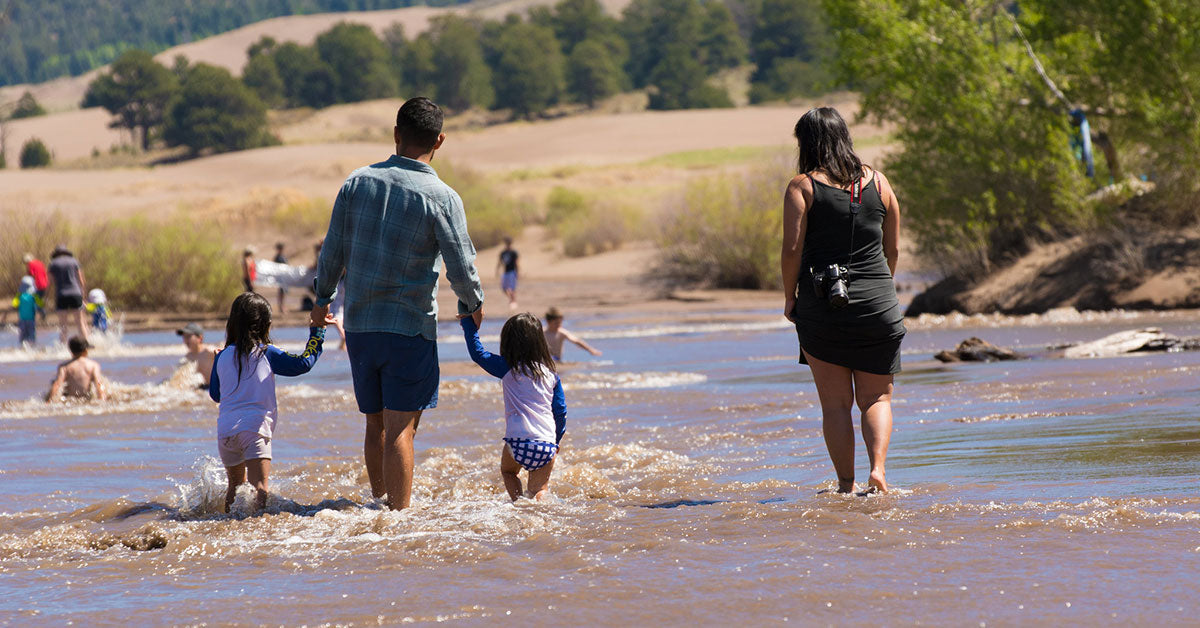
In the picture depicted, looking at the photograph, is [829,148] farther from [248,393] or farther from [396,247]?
[248,393]

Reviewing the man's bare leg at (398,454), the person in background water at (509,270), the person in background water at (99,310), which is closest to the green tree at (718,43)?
the person in background water at (509,270)

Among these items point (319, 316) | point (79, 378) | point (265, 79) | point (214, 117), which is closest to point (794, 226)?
point (319, 316)

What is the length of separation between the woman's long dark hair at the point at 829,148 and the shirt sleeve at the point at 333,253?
2.01 m

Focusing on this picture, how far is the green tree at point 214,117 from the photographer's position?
107 meters

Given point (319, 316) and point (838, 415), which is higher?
point (319, 316)

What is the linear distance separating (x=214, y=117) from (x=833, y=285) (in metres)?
107

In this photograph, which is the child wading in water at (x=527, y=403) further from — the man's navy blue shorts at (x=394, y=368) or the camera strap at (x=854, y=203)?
the camera strap at (x=854, y=203)

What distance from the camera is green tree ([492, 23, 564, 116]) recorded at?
404ft

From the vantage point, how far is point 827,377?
6.46 meters

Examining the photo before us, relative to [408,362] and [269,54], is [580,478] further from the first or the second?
[269,54]

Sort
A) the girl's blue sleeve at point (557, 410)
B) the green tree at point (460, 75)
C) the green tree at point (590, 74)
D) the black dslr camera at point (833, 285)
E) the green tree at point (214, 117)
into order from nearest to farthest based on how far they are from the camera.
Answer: the black dslr camera at point (833, 285)
the girl's blue sleeve at point (557, 410)
the green tree at point (214, 117)
the green tree at point (460, 75)
the green tree at point (590, 74)

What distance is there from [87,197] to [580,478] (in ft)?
242

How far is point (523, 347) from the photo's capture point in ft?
23.3

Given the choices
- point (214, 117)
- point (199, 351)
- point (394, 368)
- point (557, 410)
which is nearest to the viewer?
point (394, 368)
